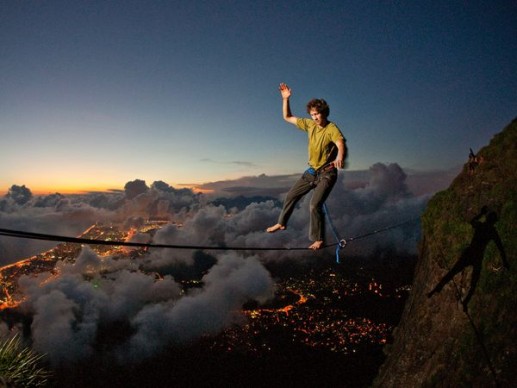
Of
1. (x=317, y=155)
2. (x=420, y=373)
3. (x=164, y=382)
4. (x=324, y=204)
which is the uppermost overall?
(x=317, y=155)

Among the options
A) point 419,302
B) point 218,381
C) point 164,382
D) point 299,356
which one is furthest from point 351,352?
point 419,302

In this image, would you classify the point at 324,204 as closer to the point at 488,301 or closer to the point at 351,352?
the point at 488,301

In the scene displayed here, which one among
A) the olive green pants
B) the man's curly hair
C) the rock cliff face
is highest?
the man's curly hair

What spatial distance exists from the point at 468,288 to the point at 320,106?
359 inches

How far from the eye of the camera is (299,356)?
198625 millimetres

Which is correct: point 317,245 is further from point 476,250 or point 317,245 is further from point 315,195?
point 476,250

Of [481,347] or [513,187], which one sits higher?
[513,187]

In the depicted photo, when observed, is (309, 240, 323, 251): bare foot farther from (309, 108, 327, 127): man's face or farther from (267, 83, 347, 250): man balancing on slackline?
(309, 108, 327, 127): man's face

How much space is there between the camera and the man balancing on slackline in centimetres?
732

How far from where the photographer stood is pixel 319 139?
7492 millimetres

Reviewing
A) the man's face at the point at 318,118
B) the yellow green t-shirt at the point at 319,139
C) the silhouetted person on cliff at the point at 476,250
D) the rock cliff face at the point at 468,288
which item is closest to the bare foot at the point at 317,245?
the yellow green t-shirt at the point at 319,139

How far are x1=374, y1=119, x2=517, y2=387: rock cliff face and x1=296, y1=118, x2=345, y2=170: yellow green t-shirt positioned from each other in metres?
5.02

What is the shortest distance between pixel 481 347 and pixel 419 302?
4592 mm

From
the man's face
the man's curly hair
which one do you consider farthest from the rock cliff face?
the man's curly hair
